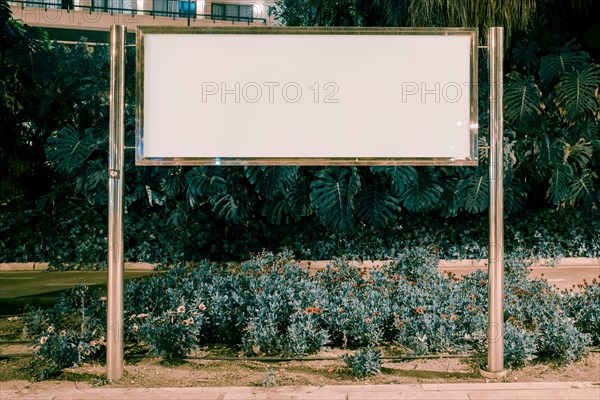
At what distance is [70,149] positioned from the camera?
11977 millimetres

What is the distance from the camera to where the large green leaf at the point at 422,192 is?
11.9m

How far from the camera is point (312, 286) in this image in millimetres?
6086

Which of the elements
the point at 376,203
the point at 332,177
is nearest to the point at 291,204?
the point at 332,177

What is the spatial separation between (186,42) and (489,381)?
327cm

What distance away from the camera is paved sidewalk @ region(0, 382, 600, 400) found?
4.28 m

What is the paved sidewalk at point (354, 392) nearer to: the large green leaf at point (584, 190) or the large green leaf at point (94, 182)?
the large green leaf at point (94, 182)

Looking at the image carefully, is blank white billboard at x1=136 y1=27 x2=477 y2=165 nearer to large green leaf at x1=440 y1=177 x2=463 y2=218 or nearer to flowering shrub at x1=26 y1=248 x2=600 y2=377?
flowering shrub at x1=26 y1=248 x2=600 y2=377

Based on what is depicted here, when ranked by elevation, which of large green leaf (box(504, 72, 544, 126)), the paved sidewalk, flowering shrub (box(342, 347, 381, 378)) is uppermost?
large green leaf (box(504, 72, 544, 126))

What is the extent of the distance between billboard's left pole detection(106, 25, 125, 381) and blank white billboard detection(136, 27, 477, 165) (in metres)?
0.16

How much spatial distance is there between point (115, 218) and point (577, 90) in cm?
977

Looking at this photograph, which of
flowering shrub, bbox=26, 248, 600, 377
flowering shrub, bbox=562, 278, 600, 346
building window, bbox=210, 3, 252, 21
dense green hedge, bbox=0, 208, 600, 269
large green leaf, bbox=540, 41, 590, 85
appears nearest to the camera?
flowering shrub, bbox=26, 248, 600, 377

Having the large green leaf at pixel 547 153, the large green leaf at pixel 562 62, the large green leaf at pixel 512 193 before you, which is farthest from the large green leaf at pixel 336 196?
the large green leaf at pixel 562 62

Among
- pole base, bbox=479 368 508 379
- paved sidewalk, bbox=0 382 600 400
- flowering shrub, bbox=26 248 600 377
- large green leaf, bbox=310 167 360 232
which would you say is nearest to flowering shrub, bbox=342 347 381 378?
flowering shrub, bbox=26 248 600 377

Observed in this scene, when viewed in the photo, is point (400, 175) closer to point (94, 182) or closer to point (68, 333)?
point (94, 182)
